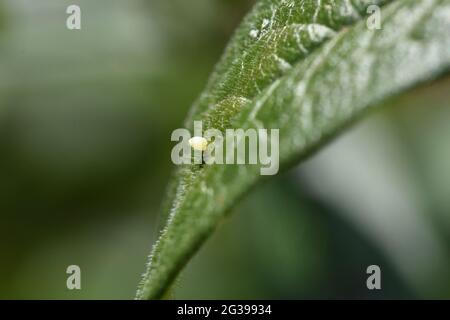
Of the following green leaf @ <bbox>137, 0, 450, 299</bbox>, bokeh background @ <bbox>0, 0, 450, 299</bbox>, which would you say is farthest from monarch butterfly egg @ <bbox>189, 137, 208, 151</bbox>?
bokeh background @ <bbox>0, 0, 450, 299</bbox>

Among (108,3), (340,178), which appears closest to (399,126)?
(340,178)

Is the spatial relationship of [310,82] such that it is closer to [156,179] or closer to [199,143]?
[199,143]

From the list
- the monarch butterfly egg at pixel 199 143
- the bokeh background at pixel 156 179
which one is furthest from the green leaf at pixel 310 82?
the bokeh background at pixel 156 179

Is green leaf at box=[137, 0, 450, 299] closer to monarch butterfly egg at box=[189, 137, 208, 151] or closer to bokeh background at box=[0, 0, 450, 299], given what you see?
monarch butterfly egg at box=[189, 137, 208, 151]

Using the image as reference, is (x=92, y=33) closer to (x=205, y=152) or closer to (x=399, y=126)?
(x=399, y=126)

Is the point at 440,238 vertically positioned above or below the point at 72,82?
below

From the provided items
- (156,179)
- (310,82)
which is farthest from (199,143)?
(156,179)

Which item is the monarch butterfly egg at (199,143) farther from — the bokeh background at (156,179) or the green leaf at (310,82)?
the bokeh background at (156,179)
